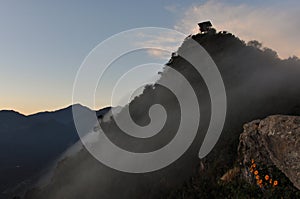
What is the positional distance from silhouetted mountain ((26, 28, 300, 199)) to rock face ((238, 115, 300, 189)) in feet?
8.33

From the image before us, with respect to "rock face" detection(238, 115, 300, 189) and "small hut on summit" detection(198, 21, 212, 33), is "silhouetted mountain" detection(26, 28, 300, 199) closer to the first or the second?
"rock face" detection(238, 115, 300, 189)

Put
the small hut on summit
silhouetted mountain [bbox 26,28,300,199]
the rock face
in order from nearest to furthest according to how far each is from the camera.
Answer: the rock face, silhouetted mountain [bbox 26,28,300,199], the small hut on summit

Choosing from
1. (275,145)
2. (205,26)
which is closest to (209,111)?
(275,145)

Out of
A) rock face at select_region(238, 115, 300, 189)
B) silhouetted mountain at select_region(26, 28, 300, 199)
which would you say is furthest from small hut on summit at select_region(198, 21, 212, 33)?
rock face at select_region(238, 115, 300, 189)

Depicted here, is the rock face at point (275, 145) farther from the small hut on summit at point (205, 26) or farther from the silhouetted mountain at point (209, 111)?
the small hut on summit at point (205, 26)

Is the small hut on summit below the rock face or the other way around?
the other way around

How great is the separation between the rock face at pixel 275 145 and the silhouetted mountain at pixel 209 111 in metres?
2.54

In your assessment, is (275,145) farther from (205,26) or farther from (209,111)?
(205,26)

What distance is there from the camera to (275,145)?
12.3 m

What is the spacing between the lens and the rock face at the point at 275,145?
11164mm

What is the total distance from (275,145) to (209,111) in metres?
18.3

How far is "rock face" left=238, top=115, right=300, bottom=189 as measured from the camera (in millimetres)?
11164

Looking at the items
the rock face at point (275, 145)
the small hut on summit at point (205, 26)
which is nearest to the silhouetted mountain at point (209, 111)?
the rock face at point (275, 145)

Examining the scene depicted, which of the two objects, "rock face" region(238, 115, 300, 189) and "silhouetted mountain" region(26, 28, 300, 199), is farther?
"silhouetted mountain" region(26, 28, 300, 199)
